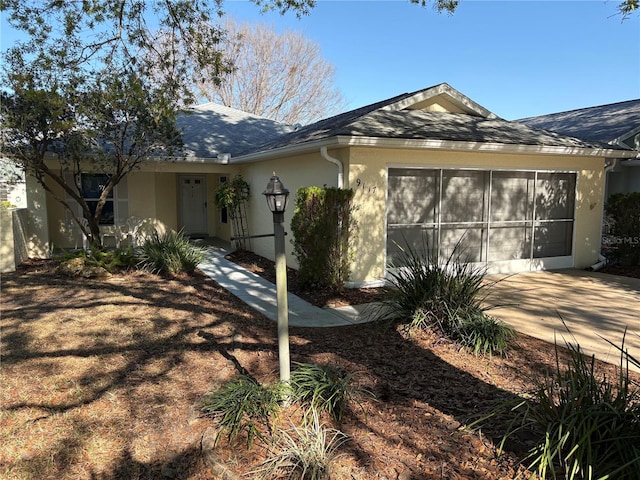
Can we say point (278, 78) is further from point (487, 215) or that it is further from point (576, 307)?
point (576, 307)

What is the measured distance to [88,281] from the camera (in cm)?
823

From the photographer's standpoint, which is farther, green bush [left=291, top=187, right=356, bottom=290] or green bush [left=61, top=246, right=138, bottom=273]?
green bush [left=61, top=246, right=138, bottom=273]

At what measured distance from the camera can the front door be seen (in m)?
15.3

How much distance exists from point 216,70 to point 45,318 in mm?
4829

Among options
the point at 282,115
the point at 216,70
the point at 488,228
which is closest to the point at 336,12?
the point at 216,70

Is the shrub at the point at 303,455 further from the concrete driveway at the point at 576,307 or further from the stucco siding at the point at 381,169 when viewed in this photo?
the stucco siding at the point at 381,169

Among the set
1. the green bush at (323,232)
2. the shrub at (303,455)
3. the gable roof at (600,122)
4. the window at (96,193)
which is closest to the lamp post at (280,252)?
the shrub at (303,455)

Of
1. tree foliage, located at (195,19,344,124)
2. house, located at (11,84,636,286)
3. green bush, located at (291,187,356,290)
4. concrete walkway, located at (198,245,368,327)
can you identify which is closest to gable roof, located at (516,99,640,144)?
house, located at (11,84,636,286)

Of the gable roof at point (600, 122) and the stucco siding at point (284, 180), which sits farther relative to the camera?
the gable roof at point (600, 122)

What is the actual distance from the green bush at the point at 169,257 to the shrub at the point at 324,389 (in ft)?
19.0

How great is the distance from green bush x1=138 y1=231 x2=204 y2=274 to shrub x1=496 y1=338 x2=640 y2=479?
24.1 ft

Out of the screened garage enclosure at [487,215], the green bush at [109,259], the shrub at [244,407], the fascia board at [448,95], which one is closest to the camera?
the shrub at [244,407]

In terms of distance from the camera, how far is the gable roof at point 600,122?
41.9 feet

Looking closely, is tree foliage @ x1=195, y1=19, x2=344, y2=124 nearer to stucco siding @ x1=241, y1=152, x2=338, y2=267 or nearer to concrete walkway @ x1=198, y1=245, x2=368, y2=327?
stucco siding @ x1=241, y1=152, x2=338, y2=267
